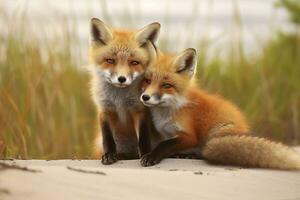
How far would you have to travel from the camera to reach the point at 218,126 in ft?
18.0

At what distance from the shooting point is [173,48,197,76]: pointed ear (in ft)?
17.9

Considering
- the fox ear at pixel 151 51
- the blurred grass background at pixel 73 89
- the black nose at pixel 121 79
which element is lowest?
the blurred grass background at pixel 73 89

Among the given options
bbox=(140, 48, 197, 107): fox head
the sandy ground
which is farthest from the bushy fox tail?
bbox=(140, 48, 197, 107): fox head

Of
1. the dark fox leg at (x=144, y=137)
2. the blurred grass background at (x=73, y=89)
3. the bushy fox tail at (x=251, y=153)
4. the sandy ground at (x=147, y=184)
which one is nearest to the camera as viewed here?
the sandy ground at (x=147, y=184)

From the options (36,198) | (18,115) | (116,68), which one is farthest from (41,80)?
(36,198)

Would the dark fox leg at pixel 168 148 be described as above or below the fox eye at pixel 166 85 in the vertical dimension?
below

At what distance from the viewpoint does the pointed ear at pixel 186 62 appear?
5.46 meters

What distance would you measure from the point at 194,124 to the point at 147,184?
1.44m

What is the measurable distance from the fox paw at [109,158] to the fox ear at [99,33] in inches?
34.5

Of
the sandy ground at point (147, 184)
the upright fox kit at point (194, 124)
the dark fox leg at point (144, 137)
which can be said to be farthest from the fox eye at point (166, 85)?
the sandy ground at point (147, 184)

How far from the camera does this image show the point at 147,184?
4078 millimetres

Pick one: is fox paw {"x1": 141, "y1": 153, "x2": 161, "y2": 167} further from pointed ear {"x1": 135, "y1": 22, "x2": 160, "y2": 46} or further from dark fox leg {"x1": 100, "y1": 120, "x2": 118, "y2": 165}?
pointed ear {"x1": 135, "y1": 22, "x2": 160, "y2": 46}

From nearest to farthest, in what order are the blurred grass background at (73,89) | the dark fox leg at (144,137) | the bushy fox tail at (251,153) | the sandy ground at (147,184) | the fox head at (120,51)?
the sandy ground at (147,184)
the bushy fox tail at (251,153)
the fox head at (120,51)
the dark fox leg at (144,137)
the blurred grass background at (73,89)

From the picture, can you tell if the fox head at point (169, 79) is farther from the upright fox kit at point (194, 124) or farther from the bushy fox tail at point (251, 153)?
the bushy fox tail at point (251, 153)
